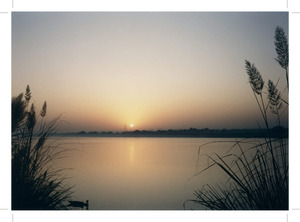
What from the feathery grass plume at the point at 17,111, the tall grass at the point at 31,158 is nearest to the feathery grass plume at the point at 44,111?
the tall grass at the point at 31,158

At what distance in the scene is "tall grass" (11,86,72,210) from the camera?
2127 millimetres

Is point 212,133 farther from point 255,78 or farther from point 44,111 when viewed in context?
point 44,111

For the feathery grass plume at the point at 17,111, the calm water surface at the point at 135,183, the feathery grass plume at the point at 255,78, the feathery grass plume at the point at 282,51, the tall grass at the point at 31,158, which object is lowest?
the calm water surface at the point at 135,183

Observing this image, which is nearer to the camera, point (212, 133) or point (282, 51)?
point (282, 51)

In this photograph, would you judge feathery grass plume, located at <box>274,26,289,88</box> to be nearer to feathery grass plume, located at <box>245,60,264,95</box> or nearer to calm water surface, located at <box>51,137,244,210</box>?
feathery grass plume, located at <box>245,60,264,95</box>

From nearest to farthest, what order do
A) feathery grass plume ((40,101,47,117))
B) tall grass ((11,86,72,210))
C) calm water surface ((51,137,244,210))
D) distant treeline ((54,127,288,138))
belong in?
distant treeline ((54,127,288,138)) → tall grass ((11,86,72,210)) → feathery grass plume ((40,101,47,117)) → calm water surface ((51,137,244,210))

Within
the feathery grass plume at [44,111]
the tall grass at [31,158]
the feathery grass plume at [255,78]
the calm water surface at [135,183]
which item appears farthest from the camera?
the calm water surface at [135,183]

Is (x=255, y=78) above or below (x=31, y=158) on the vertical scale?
above

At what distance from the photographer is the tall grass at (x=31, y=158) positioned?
6.98 ft

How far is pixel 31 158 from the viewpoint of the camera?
2170 mm

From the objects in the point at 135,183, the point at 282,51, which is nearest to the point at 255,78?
the point at 282,51

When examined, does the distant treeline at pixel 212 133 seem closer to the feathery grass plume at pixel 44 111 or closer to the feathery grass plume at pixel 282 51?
the feathery grass plume at pixel 44 111

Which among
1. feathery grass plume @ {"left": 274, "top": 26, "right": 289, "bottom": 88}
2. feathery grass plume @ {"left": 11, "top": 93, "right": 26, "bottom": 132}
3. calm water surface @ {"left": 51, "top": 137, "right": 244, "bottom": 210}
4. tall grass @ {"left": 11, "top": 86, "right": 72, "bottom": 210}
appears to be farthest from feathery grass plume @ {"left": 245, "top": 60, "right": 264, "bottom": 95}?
feathery grass plume @ {"left": 11, "top": 93, "right": 26, "bottom": 132}
